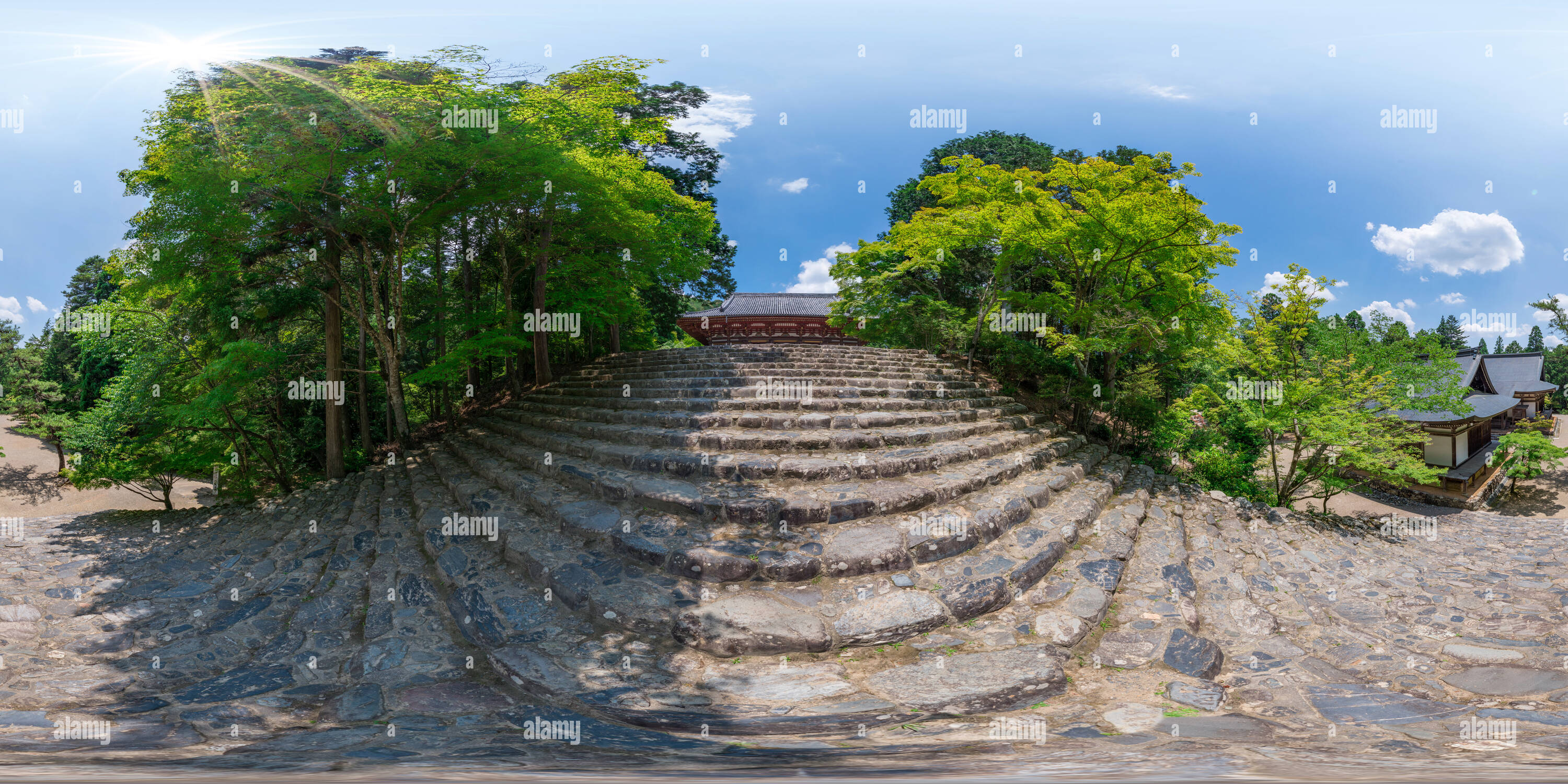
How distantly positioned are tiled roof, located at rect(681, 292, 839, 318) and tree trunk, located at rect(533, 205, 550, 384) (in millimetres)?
9409

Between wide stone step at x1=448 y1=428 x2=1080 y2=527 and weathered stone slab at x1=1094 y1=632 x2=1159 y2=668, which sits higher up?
wide stone step at x1=448 y1=428 x2=1080 y2=527

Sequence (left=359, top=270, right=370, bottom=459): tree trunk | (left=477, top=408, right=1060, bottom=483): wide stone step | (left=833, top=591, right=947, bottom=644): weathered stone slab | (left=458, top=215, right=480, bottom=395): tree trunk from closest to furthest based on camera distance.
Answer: (left=833, top=591, right=947, bottom=644): weathered stone slab < (left=477, top=408, right=1060, bottom=483): wide stone step < (left=359, top=270, right=370, bottom=459): tree trunk < (left=458, top=215, right=480, bottom=395): tree trunk

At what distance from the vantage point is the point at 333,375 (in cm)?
1079

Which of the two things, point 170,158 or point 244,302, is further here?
point 244,302

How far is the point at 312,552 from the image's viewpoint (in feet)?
20.6

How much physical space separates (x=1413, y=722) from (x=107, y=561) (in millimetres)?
11637

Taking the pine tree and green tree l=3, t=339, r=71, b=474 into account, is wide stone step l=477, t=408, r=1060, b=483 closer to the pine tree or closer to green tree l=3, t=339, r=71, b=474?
green tree l=3, t=339, r=71, b=474

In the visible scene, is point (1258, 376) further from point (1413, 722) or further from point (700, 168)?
point (700, 168)

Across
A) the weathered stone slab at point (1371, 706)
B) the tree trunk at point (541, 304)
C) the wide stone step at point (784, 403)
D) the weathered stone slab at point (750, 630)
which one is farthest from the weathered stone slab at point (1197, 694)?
the tree trunk at point (541, 304)

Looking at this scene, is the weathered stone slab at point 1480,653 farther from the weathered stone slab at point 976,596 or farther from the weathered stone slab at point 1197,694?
the weathered stone slab at point 976,596

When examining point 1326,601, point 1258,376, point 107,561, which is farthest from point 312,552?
point 1258,376

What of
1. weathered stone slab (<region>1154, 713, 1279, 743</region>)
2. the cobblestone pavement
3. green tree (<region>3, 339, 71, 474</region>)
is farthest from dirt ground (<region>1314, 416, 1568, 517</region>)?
green tree (<region>3, 339, 71, 474</region>)

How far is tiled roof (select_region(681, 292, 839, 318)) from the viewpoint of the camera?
23812 millimetres

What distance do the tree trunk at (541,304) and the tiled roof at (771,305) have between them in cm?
941
